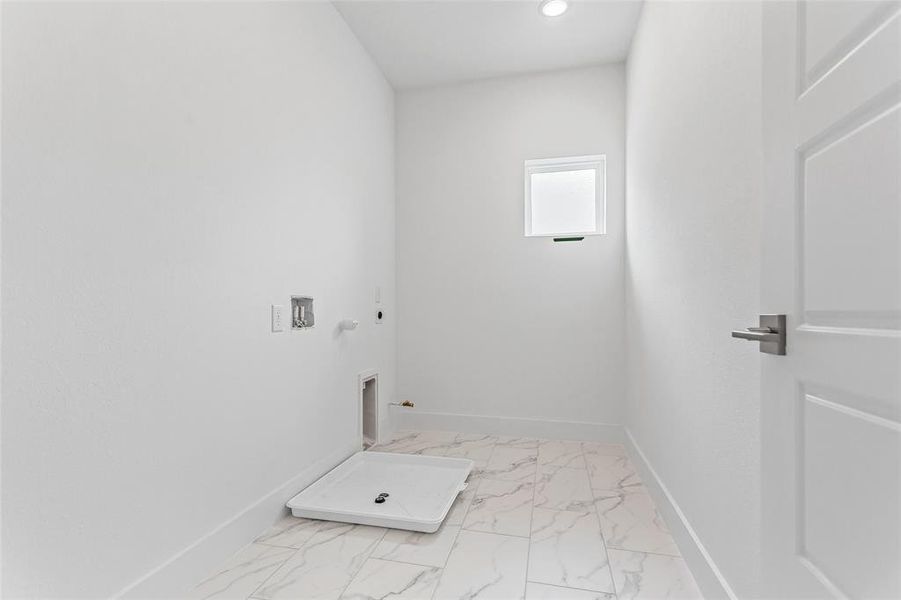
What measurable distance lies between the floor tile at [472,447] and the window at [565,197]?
149 cm

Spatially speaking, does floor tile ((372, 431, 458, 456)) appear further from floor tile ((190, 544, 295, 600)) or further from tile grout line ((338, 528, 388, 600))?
floor tile ((190, 544, 295, 600))

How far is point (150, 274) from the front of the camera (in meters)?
1.25

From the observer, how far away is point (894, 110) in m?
0.54

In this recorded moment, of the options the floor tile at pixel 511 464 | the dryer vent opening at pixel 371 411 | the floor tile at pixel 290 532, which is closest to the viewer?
the floor tile at pixel 290 532

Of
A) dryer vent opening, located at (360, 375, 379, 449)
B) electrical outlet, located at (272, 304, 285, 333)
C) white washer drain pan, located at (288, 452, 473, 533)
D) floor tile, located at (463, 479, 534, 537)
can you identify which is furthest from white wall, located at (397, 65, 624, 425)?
electrical outlet, located at (272, 304, 285, 333)

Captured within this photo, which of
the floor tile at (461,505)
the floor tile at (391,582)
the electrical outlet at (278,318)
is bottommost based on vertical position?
the floor tile at (461,505)

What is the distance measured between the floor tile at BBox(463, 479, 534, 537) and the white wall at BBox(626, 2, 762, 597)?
619 millimetres

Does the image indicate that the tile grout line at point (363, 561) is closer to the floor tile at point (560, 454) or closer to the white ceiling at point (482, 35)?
the floor tile at point (560, 454)

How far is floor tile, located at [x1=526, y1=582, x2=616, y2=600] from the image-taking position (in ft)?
4.33

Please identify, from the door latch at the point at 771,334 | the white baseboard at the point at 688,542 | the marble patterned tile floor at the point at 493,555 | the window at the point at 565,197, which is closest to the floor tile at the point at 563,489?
the marble patterned tile floor at the point at 493,555

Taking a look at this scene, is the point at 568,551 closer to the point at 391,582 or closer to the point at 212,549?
the point at 391,582

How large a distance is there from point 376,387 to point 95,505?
1825mm

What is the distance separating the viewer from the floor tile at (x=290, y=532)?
1637mm

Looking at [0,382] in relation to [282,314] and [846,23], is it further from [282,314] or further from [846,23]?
[846,23]
